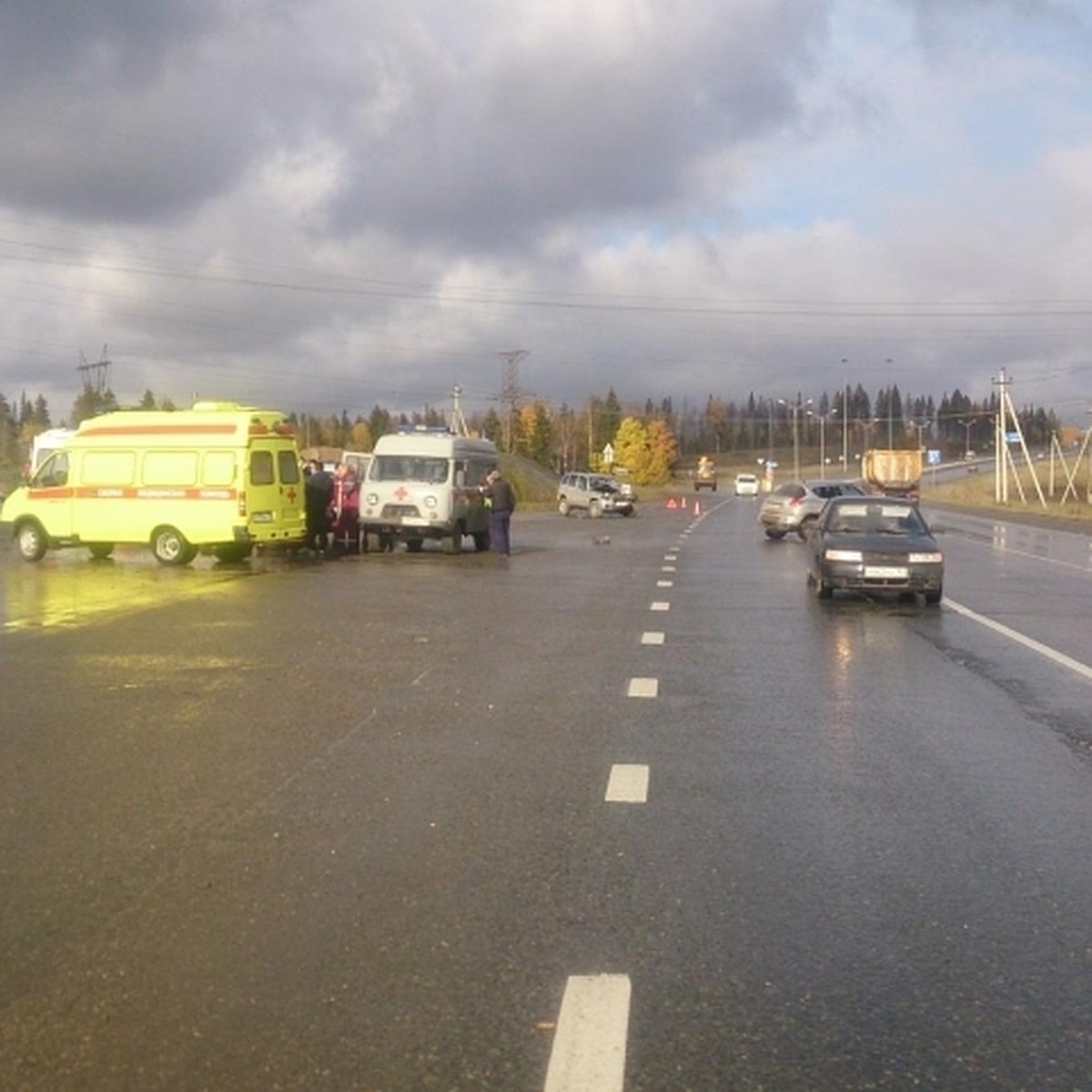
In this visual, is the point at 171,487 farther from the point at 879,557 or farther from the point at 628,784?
the point at 628,784

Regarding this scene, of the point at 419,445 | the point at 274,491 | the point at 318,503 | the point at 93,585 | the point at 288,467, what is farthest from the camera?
the point at 419,445

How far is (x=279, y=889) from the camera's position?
5883 millimetres

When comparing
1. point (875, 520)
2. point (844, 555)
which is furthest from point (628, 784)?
point (875, 520)

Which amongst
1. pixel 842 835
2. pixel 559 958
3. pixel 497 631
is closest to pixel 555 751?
pixel 842 835

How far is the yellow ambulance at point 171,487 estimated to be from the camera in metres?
24.6

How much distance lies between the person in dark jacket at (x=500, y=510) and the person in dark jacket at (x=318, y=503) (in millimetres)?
3349

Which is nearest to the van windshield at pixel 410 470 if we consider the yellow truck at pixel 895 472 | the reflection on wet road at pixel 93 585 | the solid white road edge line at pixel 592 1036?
the reflection on wet road at pixel 93 585

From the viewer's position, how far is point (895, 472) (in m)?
65.2

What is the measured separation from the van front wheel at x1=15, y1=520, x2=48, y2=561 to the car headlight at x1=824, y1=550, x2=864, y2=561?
15.1m

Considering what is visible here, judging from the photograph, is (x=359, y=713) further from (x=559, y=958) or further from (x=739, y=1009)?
(x=739, y=1009)

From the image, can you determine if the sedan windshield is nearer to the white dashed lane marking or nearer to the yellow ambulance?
the yellow ambulance

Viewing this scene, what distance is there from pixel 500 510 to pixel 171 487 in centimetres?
634

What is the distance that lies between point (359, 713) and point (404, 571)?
46.2 feet

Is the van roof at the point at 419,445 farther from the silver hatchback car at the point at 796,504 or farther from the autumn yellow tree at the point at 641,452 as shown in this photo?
the autumn yellow tree at the point at 641,452
